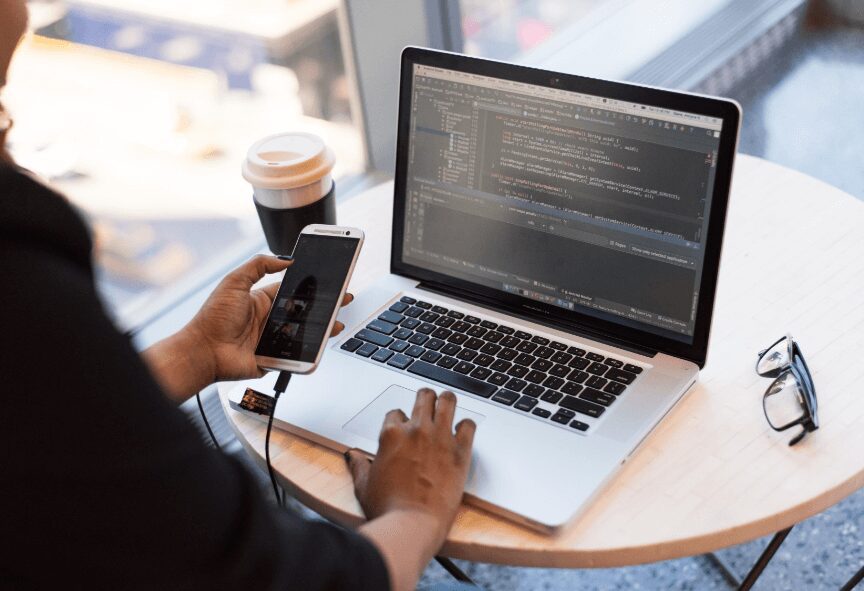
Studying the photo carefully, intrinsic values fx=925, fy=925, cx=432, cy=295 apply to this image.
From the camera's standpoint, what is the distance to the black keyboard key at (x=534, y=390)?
3.37 ft

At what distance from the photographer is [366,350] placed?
1134 millimetres

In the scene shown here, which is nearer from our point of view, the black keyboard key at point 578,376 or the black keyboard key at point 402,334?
the black keyboard key at point 578,376

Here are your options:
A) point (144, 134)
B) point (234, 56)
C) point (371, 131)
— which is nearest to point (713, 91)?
point (371, 131)

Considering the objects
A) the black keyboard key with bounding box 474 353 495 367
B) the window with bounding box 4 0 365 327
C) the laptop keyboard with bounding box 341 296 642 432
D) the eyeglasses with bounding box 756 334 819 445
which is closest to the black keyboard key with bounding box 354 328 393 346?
the laptop keyboard with bounding box 341 296 642 432

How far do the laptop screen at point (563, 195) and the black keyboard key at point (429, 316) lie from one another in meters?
0.07

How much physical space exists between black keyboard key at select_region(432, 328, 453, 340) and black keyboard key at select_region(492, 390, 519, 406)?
0.13 meters

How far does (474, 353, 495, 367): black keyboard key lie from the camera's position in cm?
109

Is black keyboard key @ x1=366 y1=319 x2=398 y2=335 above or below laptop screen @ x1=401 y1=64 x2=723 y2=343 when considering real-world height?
below

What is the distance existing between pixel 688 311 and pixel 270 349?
0.48 metres

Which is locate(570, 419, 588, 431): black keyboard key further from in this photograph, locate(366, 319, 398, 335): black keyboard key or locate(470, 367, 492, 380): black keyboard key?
locate(366, 319, 398, 335): black keyboard key

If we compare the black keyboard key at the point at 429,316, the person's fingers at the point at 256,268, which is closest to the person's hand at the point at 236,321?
the person's fingers at the point at 256,268

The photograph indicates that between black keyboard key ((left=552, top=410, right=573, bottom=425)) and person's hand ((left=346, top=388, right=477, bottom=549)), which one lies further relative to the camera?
black keyboard key ((left=552, top=410, right=573, bottom=425))

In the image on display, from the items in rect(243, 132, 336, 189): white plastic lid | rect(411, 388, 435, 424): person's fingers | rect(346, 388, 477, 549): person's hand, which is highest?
rect(243, 132, 336, 189): white plastic lid

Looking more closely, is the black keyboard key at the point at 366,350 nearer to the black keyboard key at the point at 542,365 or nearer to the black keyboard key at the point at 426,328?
the black keyboard key at the point at 426,328
